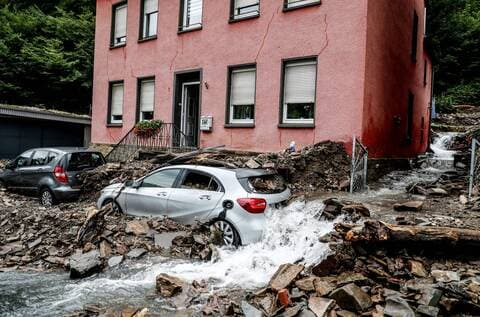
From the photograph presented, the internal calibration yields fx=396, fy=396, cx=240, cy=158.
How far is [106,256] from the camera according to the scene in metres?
7.20

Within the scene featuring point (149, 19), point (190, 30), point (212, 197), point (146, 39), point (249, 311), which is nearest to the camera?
point (249, 311)

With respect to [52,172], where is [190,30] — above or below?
above

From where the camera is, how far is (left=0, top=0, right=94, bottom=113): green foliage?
79.6 ft

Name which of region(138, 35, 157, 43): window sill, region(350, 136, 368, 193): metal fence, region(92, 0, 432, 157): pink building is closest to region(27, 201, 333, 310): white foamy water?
region(350, 136, 368, 193): metal fence

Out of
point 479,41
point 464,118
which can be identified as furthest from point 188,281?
point 479,41

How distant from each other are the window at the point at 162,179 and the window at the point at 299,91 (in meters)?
4.74

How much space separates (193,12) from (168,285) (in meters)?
11.4

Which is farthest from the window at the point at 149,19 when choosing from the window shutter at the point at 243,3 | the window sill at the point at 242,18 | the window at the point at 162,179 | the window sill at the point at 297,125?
the window at the point at 162,179

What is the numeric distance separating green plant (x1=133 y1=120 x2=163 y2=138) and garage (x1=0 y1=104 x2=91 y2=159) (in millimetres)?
6145

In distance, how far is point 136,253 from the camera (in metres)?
7.27

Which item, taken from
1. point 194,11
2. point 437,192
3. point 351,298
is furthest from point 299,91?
point 351,298

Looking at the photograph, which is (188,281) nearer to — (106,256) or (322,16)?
(106,256)

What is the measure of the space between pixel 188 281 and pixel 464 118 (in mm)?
23460

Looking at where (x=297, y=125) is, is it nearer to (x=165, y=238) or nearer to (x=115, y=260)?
(x=165, y=238)
